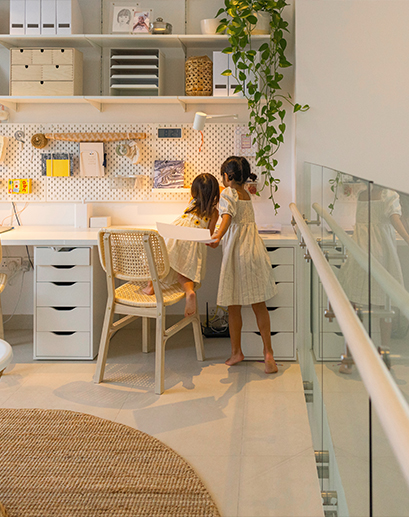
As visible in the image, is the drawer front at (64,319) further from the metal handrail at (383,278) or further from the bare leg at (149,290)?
the metal handrail at (383,278)

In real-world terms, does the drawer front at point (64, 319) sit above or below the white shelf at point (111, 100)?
below

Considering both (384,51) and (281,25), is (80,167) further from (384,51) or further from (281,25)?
(384,51)

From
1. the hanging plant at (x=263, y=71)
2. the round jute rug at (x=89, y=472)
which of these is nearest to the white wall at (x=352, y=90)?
the hanging plant at (x=263, y=71)

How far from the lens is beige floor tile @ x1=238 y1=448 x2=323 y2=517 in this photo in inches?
65.3

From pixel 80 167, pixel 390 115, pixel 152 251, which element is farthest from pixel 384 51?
pixel 80 167

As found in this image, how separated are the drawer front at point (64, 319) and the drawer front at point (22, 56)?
1.68 m

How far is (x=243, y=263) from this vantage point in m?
2.87

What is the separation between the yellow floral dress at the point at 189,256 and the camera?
9.55 ft

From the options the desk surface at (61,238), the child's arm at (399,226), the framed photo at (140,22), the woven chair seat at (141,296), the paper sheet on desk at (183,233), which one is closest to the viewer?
the child's arm at (399,226)

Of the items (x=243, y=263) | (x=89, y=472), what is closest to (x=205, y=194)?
(x=243, y=263)

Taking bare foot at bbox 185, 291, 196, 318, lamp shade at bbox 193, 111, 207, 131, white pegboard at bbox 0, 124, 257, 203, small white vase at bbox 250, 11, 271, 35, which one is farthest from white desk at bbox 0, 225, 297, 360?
small white vase at bbox 250, 11, 271, 35

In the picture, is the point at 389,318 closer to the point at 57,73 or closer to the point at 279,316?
the point at 279,316

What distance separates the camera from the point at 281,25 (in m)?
3.17

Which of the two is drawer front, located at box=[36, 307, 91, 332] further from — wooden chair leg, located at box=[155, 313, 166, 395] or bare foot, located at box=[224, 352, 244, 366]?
bare foot, located at box=[224, 352, 244, 366]
